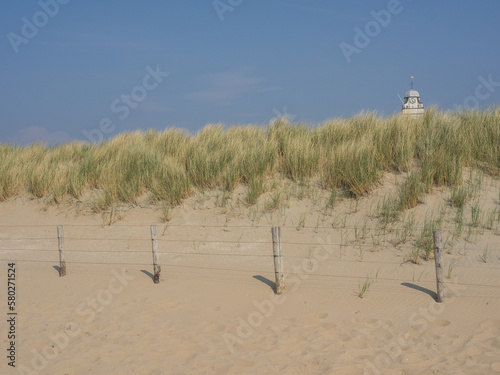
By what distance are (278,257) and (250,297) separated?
72 cm

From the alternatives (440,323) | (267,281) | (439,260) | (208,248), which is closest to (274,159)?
(208,248)

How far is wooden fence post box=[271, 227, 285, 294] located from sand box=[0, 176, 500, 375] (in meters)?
0.16

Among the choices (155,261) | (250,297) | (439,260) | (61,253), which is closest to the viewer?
(439,260)

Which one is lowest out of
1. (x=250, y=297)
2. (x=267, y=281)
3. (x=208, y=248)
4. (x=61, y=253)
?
(x=250, y=297)

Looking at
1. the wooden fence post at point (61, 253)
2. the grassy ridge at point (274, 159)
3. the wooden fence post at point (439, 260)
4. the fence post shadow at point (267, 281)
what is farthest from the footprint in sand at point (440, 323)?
the wooden fence post at point (61, 253)

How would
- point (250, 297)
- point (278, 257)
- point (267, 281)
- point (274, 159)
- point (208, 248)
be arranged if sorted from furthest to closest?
point (274, 159) < point (208, 248) < point (267, 281) < point (250, 297) < point (278, 257)

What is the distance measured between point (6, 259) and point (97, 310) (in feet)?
13.3

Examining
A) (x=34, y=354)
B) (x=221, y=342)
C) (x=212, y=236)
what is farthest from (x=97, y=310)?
(x=212, y=236)

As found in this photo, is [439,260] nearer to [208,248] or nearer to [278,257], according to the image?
[278,257]

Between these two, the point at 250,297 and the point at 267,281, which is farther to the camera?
the point at 267,281

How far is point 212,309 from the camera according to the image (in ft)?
21.5

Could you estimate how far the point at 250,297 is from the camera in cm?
682

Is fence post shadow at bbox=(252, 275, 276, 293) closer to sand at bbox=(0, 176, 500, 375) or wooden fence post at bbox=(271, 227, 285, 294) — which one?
sand at bbox=(0, 176, 500, 375)

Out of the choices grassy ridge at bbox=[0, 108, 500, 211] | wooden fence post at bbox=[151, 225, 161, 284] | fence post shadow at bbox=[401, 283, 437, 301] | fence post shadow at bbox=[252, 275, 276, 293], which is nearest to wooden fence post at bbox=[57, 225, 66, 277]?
wooden fence post at bbox=[151, 225, 161, 284]
